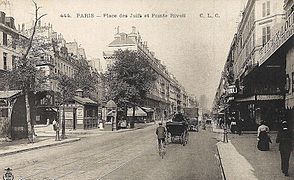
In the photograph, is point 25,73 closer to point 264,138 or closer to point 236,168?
point 264,138

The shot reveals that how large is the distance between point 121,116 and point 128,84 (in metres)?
6.49

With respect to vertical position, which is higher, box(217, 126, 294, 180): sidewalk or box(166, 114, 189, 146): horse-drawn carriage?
box(166, 114, 189, 146): horse-drawn carriage

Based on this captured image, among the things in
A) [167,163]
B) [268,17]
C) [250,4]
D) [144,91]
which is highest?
[250,4]

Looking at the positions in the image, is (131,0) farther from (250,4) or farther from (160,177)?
(250,4)

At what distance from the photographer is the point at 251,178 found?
22.1 ft

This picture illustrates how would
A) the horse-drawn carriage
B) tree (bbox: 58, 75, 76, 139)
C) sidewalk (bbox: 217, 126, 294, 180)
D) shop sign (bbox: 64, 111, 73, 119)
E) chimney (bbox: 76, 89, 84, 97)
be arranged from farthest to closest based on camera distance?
1. shop sign (bbox: 64, 111, 73, 119)
2. chimney (bbox: 76, 89, 84, 97)
3. tree (bbox: 58, 75, 76, 139)
4. the horse-drawn carriage
5. sidewalk (bbox: 217, 126, 294, 180)

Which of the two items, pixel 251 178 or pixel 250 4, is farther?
pixel 250 4

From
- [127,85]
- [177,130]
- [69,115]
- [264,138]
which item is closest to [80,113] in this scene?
[69,115]

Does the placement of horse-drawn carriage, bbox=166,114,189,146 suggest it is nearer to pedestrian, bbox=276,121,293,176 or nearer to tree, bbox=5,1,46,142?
tree, bbox=5,1,46,142

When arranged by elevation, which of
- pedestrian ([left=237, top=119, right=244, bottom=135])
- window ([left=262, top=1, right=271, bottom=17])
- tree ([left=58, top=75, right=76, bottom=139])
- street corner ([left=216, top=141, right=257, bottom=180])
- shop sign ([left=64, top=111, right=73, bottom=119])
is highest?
window ([left=262, top=1, right=271, bottom=17])

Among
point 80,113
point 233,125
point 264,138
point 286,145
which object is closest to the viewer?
point 286,145

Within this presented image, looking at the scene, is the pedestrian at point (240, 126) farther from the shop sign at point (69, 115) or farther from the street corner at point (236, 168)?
the shop sign at point (69, 115)

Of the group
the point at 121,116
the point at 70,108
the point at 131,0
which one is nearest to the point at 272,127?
the point at 131,0

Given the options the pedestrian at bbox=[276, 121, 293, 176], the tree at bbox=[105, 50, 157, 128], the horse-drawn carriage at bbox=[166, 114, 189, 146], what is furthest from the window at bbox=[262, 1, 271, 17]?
the tree at bbox=[105, 50, 157, 128]
